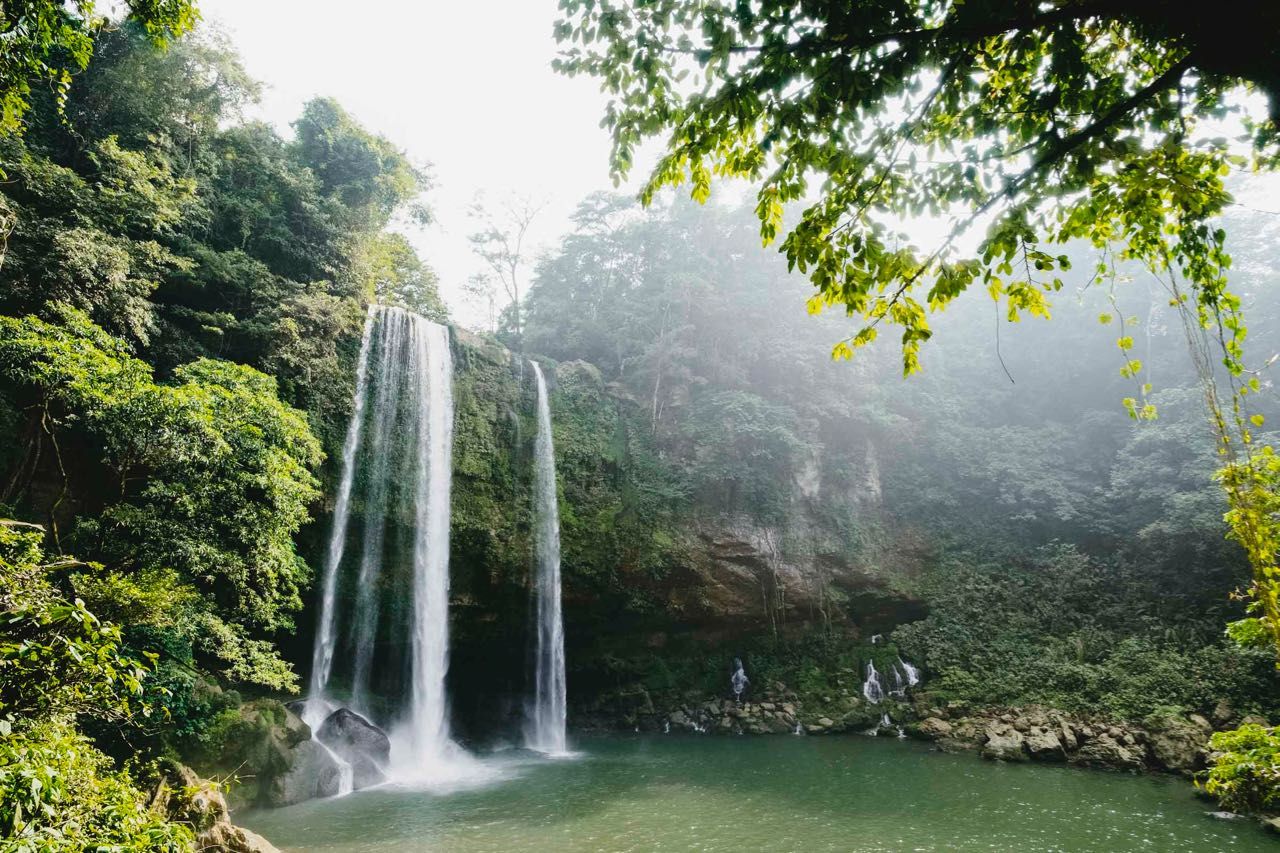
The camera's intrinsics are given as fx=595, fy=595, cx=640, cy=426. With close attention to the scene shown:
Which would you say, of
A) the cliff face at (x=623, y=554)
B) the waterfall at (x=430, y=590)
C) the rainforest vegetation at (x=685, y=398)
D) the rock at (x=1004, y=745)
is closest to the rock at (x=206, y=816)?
the rainforest vegetation at (x=685, y=398)

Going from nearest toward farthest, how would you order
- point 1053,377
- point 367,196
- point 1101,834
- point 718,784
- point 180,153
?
point 1101,834
point 718,784
point 180,153
point 367,196
point 1053,377

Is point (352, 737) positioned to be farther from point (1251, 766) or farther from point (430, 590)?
point (1251, 766)

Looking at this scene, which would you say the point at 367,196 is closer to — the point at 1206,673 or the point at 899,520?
the point at 899,520

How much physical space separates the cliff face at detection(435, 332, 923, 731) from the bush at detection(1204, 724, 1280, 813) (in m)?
12.9

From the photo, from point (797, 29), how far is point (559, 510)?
14.6 metres

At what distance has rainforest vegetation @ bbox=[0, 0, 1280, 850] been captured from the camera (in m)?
2.41

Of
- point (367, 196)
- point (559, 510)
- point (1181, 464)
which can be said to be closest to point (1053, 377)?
point (1181, 464)

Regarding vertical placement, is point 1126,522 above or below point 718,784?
above

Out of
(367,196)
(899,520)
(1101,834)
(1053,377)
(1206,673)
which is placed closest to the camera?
(1101,834)

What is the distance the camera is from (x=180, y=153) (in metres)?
13.2

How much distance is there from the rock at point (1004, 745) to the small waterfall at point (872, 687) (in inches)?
151

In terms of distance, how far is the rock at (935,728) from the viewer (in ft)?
42.5

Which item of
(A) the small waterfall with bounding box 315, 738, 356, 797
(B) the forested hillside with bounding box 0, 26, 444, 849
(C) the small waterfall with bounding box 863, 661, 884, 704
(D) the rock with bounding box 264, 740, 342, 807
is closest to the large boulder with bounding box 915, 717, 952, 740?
(C) the small waterfall with bounding box 863, 661, 884, 704

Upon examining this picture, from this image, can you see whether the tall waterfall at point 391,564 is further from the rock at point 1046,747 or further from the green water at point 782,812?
the rock at point 1046,747
